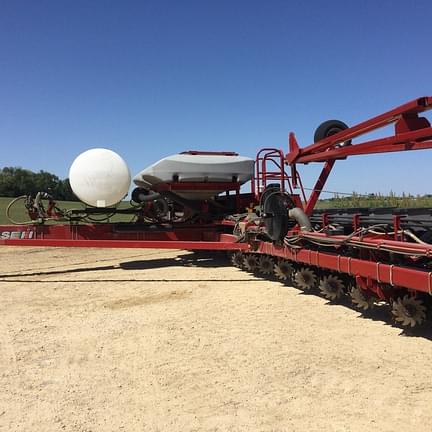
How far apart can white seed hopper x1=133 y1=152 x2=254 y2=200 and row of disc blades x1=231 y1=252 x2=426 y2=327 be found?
1577 mm

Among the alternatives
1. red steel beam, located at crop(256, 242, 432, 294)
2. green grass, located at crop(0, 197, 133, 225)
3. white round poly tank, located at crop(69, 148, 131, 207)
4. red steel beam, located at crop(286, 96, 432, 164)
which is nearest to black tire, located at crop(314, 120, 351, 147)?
red steel beam, located at crop(286, 96, 432, 164)

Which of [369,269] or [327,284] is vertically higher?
[369,269]

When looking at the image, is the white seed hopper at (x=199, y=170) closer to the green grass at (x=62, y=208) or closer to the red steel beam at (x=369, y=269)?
the green grass at (x=62, y=208)

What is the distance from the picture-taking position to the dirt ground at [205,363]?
2979mm

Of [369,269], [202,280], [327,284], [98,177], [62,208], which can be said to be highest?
[98,177]

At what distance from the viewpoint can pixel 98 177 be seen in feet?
29.7

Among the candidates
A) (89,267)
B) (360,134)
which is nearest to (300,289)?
(360,134)

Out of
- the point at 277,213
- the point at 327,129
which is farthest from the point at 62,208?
the point at 327,129

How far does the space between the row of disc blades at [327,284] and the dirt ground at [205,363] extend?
0.55 feet

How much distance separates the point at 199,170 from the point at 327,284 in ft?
12.9

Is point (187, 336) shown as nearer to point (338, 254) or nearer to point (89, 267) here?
point (338, 254)

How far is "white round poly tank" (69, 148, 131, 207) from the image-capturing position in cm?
905

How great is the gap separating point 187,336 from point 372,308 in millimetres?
2317

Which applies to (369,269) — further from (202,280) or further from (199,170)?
(199,170)
